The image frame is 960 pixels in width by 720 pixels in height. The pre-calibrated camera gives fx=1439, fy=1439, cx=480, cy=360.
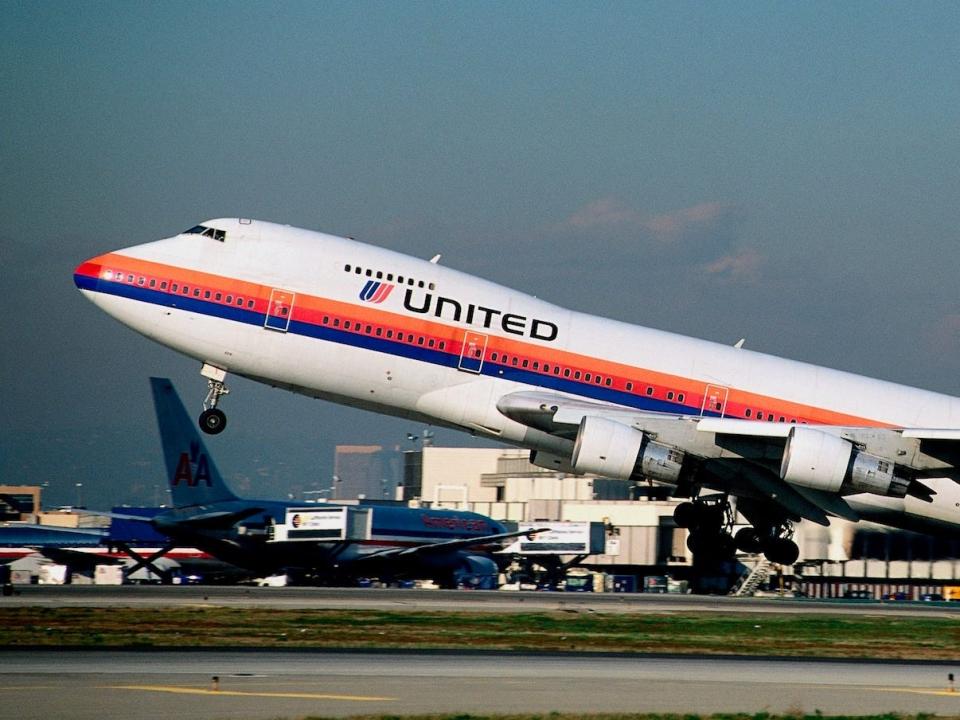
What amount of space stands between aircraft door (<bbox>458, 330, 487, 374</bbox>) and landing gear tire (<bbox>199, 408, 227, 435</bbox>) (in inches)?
281

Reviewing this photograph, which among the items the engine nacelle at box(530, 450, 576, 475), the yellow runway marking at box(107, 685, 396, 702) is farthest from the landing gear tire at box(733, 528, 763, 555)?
the yellow runway marking at box(107, 685, 396, 702)

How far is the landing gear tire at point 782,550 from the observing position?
43812 mm

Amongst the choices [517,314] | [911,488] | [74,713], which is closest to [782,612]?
[911,488]

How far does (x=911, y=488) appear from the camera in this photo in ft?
136

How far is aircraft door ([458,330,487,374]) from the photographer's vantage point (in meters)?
38.5

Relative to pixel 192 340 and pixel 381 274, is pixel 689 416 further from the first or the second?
pixel 192 340

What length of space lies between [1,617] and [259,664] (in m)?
10.6

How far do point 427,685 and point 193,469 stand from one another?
39.1 metres

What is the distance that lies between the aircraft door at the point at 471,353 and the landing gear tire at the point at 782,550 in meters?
11.8

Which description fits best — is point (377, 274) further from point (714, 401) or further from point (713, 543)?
point (713, 543)

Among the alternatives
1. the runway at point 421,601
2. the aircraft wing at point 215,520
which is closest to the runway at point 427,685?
the runway at point 421,601

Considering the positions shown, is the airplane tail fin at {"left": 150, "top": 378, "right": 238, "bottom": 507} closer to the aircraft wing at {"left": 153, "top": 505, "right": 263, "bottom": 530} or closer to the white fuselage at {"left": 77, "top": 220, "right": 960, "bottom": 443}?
the aircraft wing at {"left": 153, "top": 505, "right": 263, "bottom": 530}

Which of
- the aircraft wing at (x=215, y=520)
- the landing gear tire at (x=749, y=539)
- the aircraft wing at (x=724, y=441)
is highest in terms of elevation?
the aircraft wing at (x=724, y=441)

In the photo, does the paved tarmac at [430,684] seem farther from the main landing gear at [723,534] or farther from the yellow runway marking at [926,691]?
the main landing gear at [723,534]
